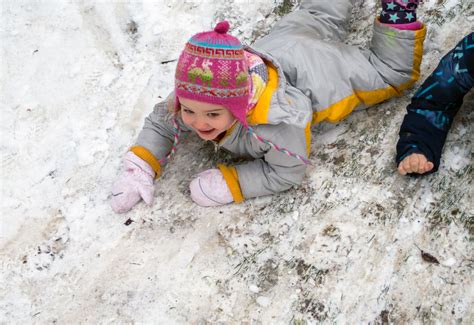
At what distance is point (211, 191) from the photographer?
2.19 metres

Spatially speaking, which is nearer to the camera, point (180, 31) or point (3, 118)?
point (3, 118)

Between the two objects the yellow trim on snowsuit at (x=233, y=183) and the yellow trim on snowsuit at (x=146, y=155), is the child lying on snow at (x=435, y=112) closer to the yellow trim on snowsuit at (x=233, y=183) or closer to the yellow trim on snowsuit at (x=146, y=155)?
the yellow trim on snowsuit at (x=233, y=183)

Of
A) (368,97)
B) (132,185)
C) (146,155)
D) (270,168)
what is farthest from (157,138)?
(368,97)

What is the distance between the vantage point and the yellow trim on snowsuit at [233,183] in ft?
7.18

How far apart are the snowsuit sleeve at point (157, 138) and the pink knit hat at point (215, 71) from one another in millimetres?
487

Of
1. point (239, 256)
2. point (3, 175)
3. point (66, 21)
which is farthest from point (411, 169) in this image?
point (66, 21)

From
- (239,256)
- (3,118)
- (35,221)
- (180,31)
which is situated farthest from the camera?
(180,31)

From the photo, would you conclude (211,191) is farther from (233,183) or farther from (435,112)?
(435,112)

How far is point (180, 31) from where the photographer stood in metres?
2.97

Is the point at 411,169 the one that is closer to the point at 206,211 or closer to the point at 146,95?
the point at 206,211

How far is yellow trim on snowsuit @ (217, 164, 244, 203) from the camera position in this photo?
219 cm

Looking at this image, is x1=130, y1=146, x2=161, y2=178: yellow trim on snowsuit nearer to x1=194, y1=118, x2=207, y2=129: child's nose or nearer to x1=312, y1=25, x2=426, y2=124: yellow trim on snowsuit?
x1=194, y1=118, x2=207, y2=129: child's nose

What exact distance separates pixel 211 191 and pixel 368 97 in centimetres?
93

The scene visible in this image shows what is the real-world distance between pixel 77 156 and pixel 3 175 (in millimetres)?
365
